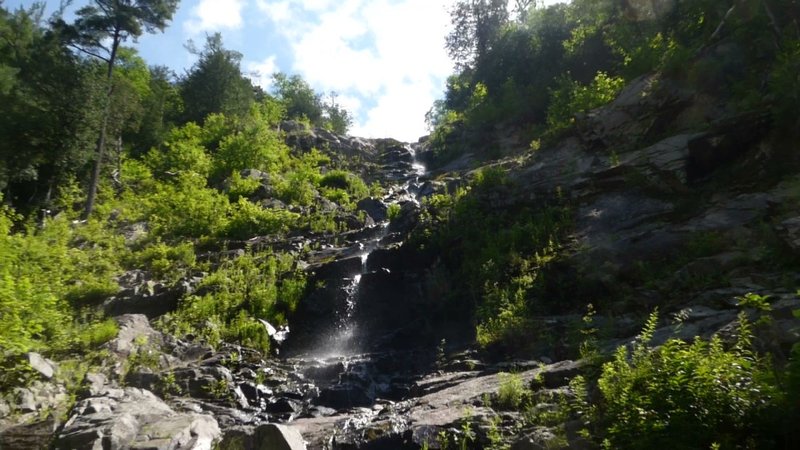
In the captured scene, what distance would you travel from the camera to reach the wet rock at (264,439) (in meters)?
7.39

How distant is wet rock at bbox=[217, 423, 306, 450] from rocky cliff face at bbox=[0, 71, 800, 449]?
3cm

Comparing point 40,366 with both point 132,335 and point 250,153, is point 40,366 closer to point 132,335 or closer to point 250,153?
point 132,335

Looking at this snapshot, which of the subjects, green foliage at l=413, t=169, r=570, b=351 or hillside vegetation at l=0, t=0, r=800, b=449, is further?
green foliage at l=413, t=169, r=570, b=351

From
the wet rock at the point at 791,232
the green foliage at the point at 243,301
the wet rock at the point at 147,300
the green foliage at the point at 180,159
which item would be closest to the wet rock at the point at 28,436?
the green foliage at the point at 243,301

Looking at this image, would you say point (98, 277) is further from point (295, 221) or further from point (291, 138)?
point (291, 138)

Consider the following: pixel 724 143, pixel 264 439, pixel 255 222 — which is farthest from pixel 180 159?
pixel 724 143

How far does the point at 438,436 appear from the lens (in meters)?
7.61

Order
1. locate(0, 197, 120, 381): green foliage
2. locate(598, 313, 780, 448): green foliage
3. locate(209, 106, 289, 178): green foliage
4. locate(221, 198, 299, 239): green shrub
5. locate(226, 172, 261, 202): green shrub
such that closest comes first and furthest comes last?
locate(598, 313, 780, 448): green foliage < locate(0, 197, 120, 381): green foliage < locate(221, 198, 299, 239): green shrub < locate(226, 172, 261, 202): green shrub < locate(209, 106, 289, 178): green foliage

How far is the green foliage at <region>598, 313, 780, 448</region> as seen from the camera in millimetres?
4910

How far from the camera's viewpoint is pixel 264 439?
24.8ft

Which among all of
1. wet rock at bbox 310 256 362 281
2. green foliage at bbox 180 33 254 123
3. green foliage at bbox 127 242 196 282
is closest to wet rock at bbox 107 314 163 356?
green foliage at bbox 127 242 196 282

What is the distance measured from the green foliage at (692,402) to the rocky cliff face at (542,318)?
79 centimetres

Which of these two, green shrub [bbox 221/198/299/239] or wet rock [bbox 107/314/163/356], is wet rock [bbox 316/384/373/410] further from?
green shrub [bbox 221/198/299/239]

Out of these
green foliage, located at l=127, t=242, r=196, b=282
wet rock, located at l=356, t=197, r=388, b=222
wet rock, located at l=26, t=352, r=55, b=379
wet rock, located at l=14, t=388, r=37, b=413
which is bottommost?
wet rock, located at l=14, t=388, r=37, b=413
